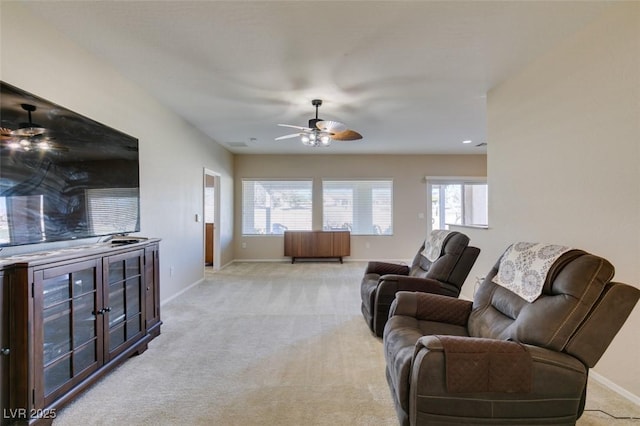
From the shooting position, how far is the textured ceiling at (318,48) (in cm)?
203

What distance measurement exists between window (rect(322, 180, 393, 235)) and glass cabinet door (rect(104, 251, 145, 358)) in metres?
4.99

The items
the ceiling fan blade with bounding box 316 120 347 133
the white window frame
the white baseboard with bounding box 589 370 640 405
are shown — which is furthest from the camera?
the white window frame

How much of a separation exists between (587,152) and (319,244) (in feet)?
17.1

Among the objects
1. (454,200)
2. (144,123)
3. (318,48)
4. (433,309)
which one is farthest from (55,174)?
(454,200)

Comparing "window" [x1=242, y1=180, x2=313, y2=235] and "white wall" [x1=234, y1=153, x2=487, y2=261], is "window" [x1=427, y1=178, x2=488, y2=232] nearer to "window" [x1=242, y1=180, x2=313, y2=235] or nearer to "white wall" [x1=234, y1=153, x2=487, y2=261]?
"white wall" [x1=234, y1=153, x2=487, y2=261]

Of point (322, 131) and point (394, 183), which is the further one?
point (394, 183)

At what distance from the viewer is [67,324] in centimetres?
179

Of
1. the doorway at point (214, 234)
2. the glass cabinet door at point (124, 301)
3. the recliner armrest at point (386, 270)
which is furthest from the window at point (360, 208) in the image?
the glass cabinet door at point (124, 301)

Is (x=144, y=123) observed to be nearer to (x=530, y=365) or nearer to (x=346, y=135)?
(x=346, y=135)

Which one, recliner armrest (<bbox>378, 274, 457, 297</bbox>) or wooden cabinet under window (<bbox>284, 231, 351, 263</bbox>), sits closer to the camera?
recliner armrest (<bbox>378, 274, 457, 297</bbox>)

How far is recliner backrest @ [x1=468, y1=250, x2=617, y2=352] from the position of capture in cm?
137

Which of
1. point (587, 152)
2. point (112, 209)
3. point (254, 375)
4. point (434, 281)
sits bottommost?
point (254, 375)

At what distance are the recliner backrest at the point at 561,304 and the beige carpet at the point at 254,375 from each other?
72cm

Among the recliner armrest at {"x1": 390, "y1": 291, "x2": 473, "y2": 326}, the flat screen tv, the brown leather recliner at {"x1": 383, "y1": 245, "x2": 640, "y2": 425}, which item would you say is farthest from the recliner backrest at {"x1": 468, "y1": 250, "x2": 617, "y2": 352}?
the flat screen tv
